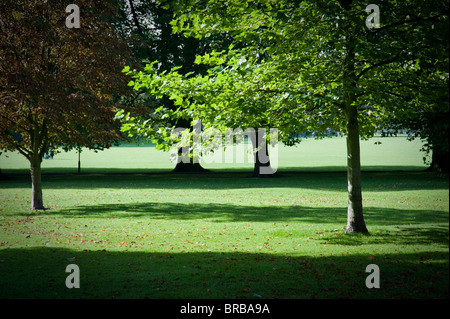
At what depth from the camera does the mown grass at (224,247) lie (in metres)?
7.00

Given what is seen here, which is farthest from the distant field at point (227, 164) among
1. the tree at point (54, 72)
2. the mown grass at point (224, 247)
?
the tree at point (54, 72)

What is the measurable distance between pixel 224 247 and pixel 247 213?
5.76 metres

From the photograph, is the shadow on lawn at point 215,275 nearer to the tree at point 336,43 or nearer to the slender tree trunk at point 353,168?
the slender tree trunk at point 353,168

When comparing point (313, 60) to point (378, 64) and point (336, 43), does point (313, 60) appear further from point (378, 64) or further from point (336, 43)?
point (378, 64)

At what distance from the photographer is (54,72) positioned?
1705cm

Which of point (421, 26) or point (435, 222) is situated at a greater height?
point (421, 26)

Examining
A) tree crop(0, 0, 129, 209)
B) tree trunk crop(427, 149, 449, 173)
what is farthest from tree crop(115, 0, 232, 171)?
tree trunk crop(427, 149, 449, 173)

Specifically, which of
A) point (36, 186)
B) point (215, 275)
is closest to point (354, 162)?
point (215, 275)

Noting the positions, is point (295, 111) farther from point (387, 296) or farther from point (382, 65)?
point (387, 296)

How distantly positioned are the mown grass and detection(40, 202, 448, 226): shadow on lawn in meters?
0.04

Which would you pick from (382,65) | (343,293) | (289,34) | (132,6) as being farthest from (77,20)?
(132,6)

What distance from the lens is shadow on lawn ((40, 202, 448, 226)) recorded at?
14.3 m
